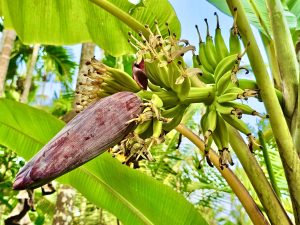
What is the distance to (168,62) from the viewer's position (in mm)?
819

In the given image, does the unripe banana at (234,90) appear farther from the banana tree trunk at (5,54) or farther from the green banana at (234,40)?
the banana tree trunk at (5,54)

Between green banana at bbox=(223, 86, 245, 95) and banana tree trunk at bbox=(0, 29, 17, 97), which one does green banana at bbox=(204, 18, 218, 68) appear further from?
banana tree trunk at bbox=(0, 29, 17, 97)

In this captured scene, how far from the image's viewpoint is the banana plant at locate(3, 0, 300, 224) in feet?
2.46

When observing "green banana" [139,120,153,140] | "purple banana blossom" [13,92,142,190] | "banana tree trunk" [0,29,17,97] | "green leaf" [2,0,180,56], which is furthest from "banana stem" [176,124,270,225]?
"banana tree trunk" [0,29,17,97]

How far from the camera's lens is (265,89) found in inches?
38.1

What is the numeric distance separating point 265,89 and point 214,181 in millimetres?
1846

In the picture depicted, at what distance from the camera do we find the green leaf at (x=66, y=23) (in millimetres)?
1659

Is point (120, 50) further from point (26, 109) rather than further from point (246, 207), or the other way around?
point (246, 207)

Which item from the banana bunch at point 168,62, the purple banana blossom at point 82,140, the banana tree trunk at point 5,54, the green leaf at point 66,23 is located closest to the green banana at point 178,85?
the banana bunch at point 168,62

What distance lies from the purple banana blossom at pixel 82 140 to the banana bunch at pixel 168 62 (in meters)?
0.10

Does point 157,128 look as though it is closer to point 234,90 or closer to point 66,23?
point 234,90

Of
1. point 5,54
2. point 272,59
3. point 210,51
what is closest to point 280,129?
point 210,51

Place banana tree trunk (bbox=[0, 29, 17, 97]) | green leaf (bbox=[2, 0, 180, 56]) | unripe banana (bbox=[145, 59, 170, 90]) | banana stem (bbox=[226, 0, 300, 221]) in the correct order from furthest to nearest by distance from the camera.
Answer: banana tree trunk (bbox=[0, 29, 17, 97]) → green leaf (bbox=[2, 0, 180, 56]) → banana stem (bbox=[226, 0, 300, 221]) → unripe banana (bbox=[145, 59, 170, 90])

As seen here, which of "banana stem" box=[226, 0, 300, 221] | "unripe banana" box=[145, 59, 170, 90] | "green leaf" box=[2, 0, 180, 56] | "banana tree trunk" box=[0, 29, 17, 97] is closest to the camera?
"unripe banana" box=[145, 59, 170, 90]
